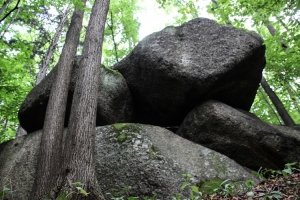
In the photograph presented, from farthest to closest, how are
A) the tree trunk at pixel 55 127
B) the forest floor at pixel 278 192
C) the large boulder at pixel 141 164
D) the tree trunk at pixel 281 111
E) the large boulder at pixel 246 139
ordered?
1. the tree trunk at pixel 281 111
2. the large boulder at pixel 246 139
3. the large boulder at pixel 141 164
4. the tree trunk at pixel 55 127
5. the forest floor at pixel 278 192

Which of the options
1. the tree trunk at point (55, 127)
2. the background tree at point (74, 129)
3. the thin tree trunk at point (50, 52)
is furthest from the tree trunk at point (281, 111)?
the thin tree trunk at point (50, 52)

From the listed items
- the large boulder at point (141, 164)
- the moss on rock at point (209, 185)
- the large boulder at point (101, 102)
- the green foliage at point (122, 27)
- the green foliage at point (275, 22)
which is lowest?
the moss on rock at point (209, 185)

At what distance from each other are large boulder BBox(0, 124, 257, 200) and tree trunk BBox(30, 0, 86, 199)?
1040 millimetres

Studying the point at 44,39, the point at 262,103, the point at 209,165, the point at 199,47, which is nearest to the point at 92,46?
the point at 199,47

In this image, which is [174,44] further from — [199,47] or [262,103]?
[262,103]

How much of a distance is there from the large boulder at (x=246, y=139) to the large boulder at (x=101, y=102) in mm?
2533

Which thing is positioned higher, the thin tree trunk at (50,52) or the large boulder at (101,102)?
the thin tree trunk at (50,52)

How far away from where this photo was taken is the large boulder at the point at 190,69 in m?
7.42

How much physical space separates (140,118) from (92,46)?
3.66m

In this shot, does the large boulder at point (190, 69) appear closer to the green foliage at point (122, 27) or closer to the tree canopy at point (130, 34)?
the tree canopy at point (130, 34)

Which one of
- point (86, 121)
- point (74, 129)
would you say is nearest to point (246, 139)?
point (86, 121)

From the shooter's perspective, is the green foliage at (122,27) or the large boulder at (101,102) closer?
the large boulder at (101,102)

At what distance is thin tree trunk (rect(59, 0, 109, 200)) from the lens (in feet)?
12.9

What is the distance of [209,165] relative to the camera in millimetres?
5977
